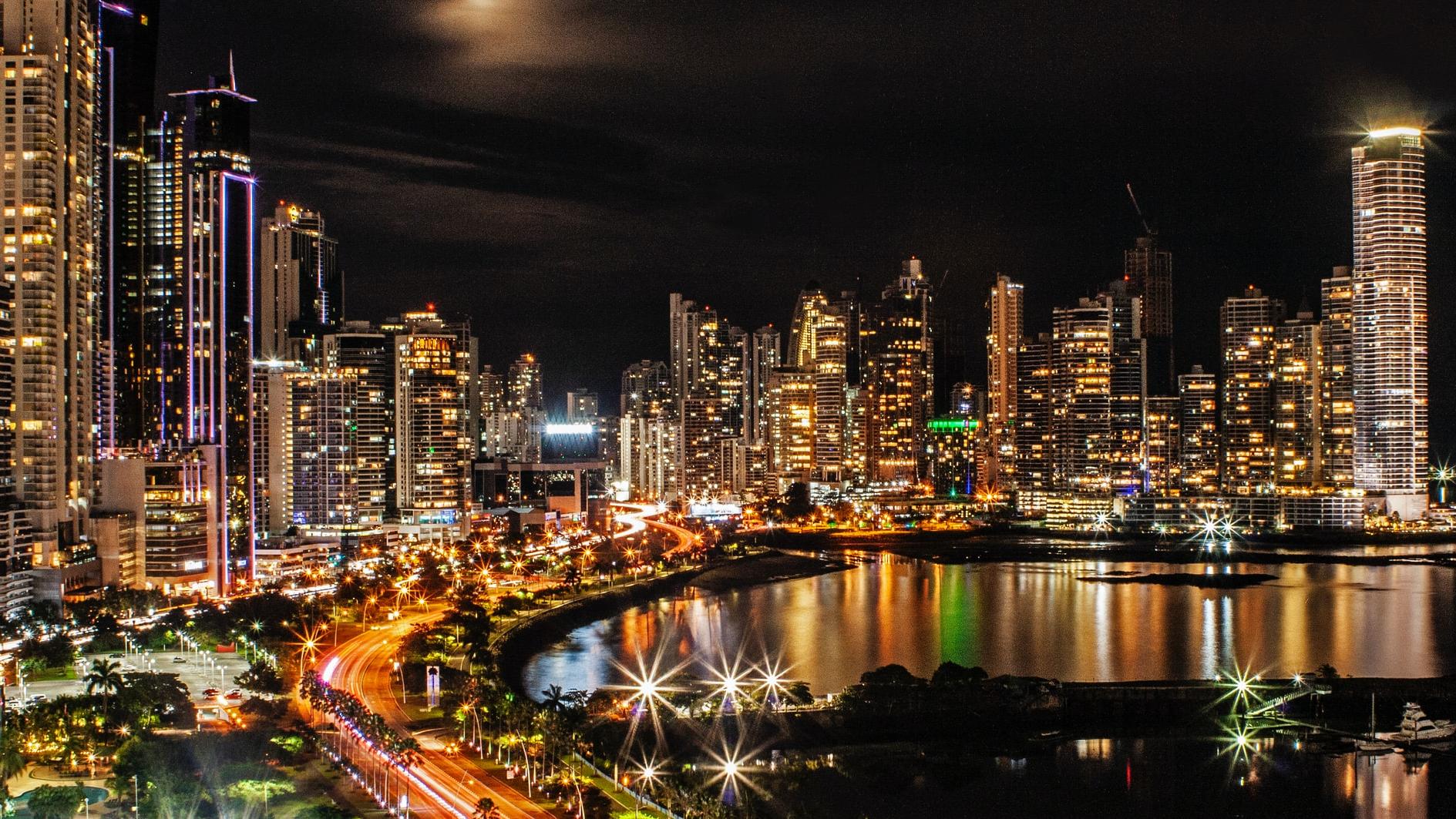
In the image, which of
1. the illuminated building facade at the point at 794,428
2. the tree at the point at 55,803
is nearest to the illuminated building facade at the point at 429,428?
the illuminated building facade at the point at 794,428

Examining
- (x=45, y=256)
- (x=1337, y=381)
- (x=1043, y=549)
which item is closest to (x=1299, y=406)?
(x=1337, y=381)

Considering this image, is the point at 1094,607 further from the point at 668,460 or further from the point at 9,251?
the point at 668,460

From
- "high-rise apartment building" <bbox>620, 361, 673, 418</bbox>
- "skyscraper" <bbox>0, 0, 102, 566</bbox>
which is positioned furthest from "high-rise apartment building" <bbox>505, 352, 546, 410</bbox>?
"skyscraper" <bbox>0, 0, 102, 566</bbox>

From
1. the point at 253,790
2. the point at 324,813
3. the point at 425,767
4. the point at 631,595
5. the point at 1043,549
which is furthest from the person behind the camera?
the point at 1043,549

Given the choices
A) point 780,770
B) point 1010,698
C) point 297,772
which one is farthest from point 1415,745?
point 297,772

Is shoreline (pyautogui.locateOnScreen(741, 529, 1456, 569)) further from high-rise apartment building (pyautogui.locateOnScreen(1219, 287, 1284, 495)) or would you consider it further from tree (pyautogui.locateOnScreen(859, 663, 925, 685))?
tree (pyautogui.locateOnScreen(859, 663, 925, 685))

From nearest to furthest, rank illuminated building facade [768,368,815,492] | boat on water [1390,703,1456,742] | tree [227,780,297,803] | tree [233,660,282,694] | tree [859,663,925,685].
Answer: tree [227,780,297,803], tree [233,660,282,694], boat on water [1390,703,1456,742], tree [859,663,925,685], illuminated building facade [768,368,815,492]

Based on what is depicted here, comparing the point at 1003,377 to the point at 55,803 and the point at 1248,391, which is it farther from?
the point at 55,803
